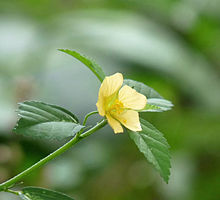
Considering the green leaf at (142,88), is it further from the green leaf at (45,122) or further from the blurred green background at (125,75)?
the blurred green background at (125,75)

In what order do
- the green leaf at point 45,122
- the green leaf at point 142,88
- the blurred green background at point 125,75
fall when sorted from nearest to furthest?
the green leaf at point 45,122, the green leaf at point 142,88, the blurred green background at point 125,75

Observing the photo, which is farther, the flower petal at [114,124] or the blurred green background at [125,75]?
the blurred green background at [125,75]

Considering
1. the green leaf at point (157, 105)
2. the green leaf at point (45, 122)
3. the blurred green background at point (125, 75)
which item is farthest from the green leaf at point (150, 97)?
the blurred green background at point (125, 75)

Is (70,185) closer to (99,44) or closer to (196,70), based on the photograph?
(99,44)

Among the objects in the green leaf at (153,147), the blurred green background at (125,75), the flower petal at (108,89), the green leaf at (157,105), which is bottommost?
the green leaf at (153,147)

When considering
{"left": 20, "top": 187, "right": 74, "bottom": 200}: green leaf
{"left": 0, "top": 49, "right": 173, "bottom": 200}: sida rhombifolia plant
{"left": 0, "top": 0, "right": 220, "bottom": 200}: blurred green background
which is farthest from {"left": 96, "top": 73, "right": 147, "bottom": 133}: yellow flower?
{"left": 0, "top": 0, "right": 220, "bottom": 200}: blurred green background

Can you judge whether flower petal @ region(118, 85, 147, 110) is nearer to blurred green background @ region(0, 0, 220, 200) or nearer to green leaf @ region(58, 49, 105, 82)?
green leaf @ region(58, 49, 105, 82)

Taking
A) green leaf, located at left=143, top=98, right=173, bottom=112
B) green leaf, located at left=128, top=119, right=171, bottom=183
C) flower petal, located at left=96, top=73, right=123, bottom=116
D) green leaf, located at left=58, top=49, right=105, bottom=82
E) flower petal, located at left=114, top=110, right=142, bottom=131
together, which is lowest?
green leaf, located at left=128, top=119, right=171, bottom=183
